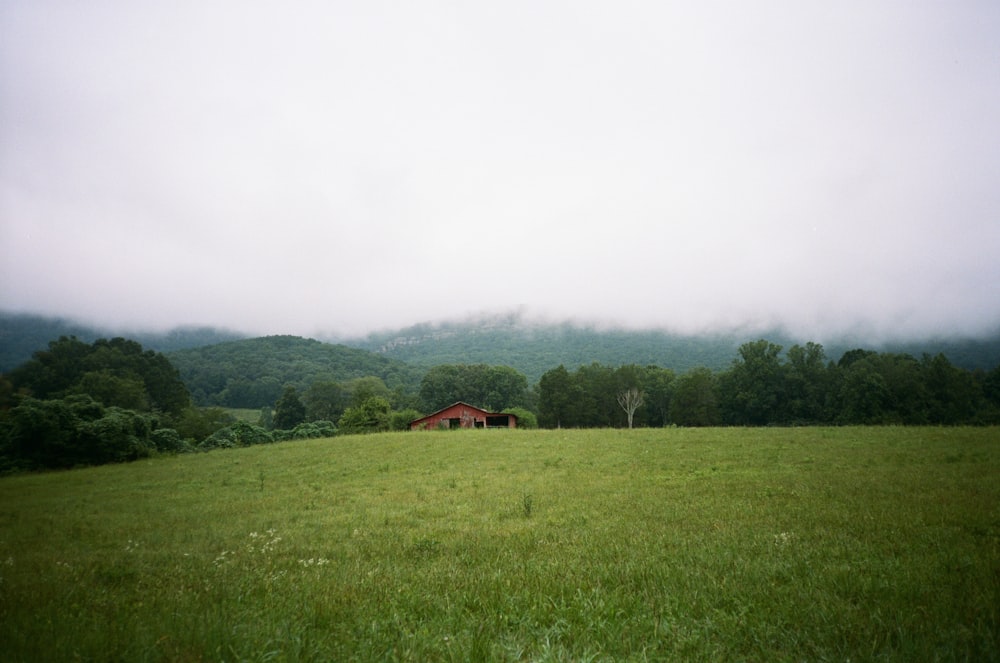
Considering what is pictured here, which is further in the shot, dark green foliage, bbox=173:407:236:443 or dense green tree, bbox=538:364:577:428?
dense green tree, bbox=538:364:577:428

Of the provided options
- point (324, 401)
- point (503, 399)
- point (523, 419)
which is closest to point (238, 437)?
point (523, 419)

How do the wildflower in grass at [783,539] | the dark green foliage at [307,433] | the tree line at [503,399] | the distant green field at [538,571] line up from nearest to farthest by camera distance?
1. the distant green field at [538,571]
2. the wildflower in grass at [783,539]
3. the tree line at [503,399]
4. the dark green foliage at [307,433]

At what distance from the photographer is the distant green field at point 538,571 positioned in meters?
3.83

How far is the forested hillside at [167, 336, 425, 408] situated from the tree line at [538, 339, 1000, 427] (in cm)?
6393

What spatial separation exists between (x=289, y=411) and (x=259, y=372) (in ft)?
254

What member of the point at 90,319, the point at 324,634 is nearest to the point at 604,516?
the point at 324,634

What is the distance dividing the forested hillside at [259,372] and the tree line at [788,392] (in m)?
63.9

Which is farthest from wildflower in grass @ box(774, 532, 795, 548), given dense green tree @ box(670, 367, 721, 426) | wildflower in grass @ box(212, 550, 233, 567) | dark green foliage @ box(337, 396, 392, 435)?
dense green tree @ box(670, 367, 721, 426)

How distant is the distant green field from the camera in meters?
3.83

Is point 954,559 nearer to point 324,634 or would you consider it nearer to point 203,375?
point 324,634

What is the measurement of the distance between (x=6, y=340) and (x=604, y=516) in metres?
113

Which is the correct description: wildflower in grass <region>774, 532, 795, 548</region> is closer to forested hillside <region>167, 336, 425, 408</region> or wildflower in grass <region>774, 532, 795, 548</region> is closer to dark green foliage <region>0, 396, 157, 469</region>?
dark green foliage <region>0, 396, 157, 469</region>

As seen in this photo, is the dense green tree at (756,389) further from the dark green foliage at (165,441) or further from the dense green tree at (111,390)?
the dense green tree at (111,390)

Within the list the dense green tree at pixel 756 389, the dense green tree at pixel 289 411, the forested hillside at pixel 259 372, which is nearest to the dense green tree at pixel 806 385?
the dense green tree at pixel 756 389
